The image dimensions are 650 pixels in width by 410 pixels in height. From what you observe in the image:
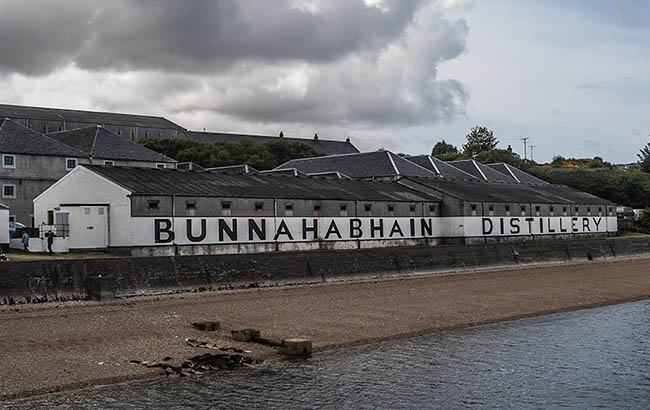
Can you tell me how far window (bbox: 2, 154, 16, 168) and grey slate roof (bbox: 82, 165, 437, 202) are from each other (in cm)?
1971

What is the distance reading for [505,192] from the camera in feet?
236

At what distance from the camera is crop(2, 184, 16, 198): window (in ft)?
200

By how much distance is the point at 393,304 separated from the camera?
111ft

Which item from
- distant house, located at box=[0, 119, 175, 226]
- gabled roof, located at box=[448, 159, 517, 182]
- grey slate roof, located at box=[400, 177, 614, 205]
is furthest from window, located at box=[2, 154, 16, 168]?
gabled roof, located at box=[448, 159, 517, 182]

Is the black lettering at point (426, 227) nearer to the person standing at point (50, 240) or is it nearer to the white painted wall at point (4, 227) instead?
the person standing at point (50, 240)

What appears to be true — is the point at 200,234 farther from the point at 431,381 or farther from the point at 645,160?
the point at 645,160

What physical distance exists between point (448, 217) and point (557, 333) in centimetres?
3331

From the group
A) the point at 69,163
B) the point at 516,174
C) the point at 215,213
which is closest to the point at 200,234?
the point at 215,213

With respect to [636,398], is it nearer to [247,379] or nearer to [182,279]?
[247,379]

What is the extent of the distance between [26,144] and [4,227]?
85.8 feet

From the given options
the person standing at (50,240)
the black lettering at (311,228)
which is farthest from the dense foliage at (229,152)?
the person standing at (50,240)

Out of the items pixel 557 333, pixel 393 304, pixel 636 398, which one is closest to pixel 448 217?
pixel 393 304

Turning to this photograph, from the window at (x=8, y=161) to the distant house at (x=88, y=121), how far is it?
2390 inches

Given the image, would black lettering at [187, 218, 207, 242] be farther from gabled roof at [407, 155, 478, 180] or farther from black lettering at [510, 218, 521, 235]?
gabled roof at [407, 155, 478, 180]
